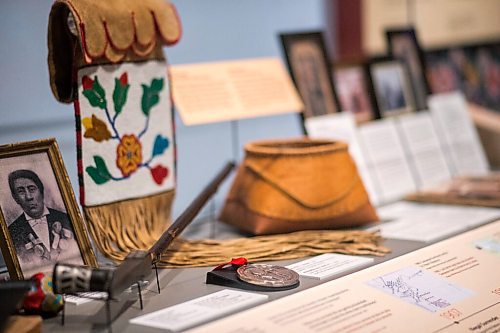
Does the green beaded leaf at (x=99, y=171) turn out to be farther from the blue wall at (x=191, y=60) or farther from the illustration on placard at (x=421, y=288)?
the illustration on placard at (x=421, y=288)

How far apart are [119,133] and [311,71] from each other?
2.71 ft

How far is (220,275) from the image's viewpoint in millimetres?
1489

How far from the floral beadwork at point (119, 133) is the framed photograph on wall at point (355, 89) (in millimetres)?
825

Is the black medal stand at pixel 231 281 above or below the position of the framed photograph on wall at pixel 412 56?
below

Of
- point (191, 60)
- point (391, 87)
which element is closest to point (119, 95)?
point (191, 60)

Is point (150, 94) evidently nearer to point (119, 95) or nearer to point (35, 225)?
point (119, 95)

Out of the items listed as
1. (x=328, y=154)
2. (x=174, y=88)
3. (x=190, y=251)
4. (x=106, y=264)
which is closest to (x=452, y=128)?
(x=328, y=154)

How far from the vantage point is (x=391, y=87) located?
2.57 m

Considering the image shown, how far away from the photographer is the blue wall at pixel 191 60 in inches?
69.1

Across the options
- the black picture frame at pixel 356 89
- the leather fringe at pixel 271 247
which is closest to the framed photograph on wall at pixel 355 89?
the black picture frame at pixel 356 89

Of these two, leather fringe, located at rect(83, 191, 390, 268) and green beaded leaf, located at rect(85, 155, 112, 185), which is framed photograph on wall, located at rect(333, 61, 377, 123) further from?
green beaded leaf, located at rect(85, 155, 112, 185)

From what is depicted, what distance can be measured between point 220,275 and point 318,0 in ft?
5.65

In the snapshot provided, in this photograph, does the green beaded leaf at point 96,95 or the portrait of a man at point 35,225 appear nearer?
the portrait of a man at point 35,225

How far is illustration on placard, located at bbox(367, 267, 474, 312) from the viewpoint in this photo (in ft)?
4.80
